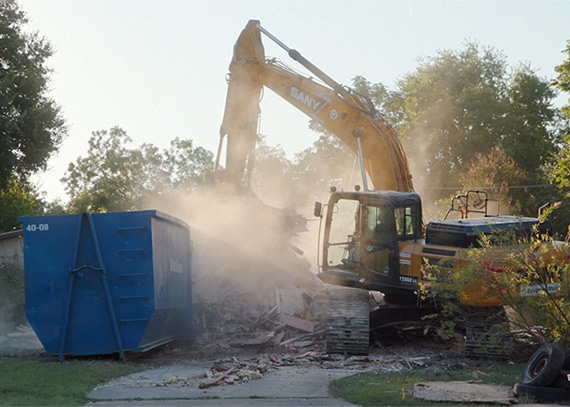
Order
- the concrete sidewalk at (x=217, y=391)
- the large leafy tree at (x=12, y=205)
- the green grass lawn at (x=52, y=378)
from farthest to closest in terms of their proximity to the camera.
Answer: the large leafy tree at (x=12, y=205) < the concrete sidewalk at (x=217, y=391) < the green grass lawn at (x=52, y=378)

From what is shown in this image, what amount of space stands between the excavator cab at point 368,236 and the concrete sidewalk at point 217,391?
135 inches

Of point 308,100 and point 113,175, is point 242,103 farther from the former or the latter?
point 113,175

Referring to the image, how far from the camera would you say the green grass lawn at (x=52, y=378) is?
11376 millimetres

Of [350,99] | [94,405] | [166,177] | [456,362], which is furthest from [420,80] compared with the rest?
[94,405]

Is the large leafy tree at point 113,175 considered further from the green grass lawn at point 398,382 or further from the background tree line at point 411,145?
the green grass lawn at point 398,382

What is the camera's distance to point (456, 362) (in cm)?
1551

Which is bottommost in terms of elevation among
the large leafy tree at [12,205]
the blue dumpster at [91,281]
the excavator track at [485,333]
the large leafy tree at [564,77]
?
the excavator track at [485,333]

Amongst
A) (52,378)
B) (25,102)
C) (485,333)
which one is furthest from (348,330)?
(25,102)

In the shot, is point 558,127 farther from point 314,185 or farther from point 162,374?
point 162,374

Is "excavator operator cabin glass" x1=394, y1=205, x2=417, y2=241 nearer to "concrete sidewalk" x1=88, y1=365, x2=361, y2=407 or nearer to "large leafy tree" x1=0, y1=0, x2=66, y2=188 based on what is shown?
"concrete sidewalk" x1=88, y1=365, x2=361, y2=407

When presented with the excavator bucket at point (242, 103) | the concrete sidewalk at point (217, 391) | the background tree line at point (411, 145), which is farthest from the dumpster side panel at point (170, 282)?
the background tree line at point (411, 145)

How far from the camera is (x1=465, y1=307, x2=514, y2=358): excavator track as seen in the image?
15.6m

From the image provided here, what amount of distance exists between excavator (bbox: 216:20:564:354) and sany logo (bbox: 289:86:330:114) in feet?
0.07

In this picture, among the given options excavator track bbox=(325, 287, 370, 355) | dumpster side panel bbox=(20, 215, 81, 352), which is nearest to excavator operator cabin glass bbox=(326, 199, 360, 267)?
excavator track bbox=(325, 287, 370, 355)
